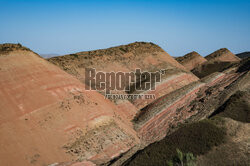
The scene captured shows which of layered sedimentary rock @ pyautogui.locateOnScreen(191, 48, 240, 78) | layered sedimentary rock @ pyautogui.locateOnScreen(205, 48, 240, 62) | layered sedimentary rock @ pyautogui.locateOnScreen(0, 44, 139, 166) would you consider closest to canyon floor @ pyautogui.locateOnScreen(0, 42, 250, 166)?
layered sedimentary rock @ pyautogui.locateOnScreen(0, 44, 139, 166)

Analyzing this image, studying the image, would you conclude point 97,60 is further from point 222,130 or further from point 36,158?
point 222,130

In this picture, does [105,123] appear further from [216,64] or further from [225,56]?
[225,56]

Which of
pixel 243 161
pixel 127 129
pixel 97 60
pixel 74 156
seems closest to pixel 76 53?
pixel 97 60

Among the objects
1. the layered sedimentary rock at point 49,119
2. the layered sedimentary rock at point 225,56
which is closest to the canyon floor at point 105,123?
the layered sedimentary rock at point 49,119

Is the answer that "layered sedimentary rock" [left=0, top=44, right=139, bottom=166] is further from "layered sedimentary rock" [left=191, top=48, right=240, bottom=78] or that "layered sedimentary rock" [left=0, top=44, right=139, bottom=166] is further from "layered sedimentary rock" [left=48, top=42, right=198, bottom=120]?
"layered sedimentary rock" [left=191, top=48, right=240, bottom=78]

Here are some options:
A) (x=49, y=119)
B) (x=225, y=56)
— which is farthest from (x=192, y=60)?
(x=49, y=119)

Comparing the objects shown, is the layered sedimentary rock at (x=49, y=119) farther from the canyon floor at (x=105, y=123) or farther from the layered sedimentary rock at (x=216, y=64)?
the layered sedimentary rock at (x=216, y=64)
